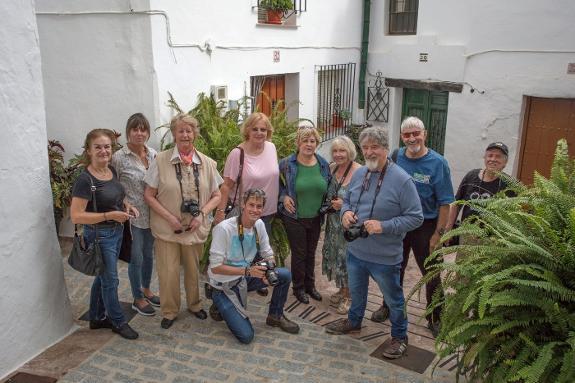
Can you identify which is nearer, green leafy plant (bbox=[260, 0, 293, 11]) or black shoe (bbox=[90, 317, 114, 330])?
black shoe (bbox=[90, 317, 114, 330])

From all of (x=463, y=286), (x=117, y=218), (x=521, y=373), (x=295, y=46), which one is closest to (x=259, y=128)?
(x=117, y=218)

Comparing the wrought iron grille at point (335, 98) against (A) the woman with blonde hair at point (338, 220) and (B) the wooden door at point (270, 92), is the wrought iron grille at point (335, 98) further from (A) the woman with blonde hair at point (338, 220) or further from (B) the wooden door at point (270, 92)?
(A) the woman with blonde hair at point (338, 220)

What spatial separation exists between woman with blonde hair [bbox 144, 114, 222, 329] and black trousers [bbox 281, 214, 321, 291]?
0.81 meters

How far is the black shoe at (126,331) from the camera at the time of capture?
4.13 m

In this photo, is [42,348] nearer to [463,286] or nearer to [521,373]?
[463,286]

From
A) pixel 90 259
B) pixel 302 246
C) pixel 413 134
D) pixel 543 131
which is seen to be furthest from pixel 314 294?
pixel 543 131

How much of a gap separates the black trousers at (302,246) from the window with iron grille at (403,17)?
21.2 feet

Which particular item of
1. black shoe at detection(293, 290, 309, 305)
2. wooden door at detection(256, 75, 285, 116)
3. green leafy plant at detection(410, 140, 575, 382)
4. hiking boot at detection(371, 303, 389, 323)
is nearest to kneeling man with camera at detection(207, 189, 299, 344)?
black shoe at detection(293, 290, 309, 305)

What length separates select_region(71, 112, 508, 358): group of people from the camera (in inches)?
148

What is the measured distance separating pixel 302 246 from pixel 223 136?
1.68 metres

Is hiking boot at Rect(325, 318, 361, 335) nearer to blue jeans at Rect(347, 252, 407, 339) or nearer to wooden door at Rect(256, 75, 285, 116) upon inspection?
blue jeans at Rect(347, 252, 407, 339)

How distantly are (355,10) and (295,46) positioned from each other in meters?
2.12

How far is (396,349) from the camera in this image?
13.0 feet

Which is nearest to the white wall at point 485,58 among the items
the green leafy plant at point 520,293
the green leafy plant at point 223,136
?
the green leafy plant at point 223,136
